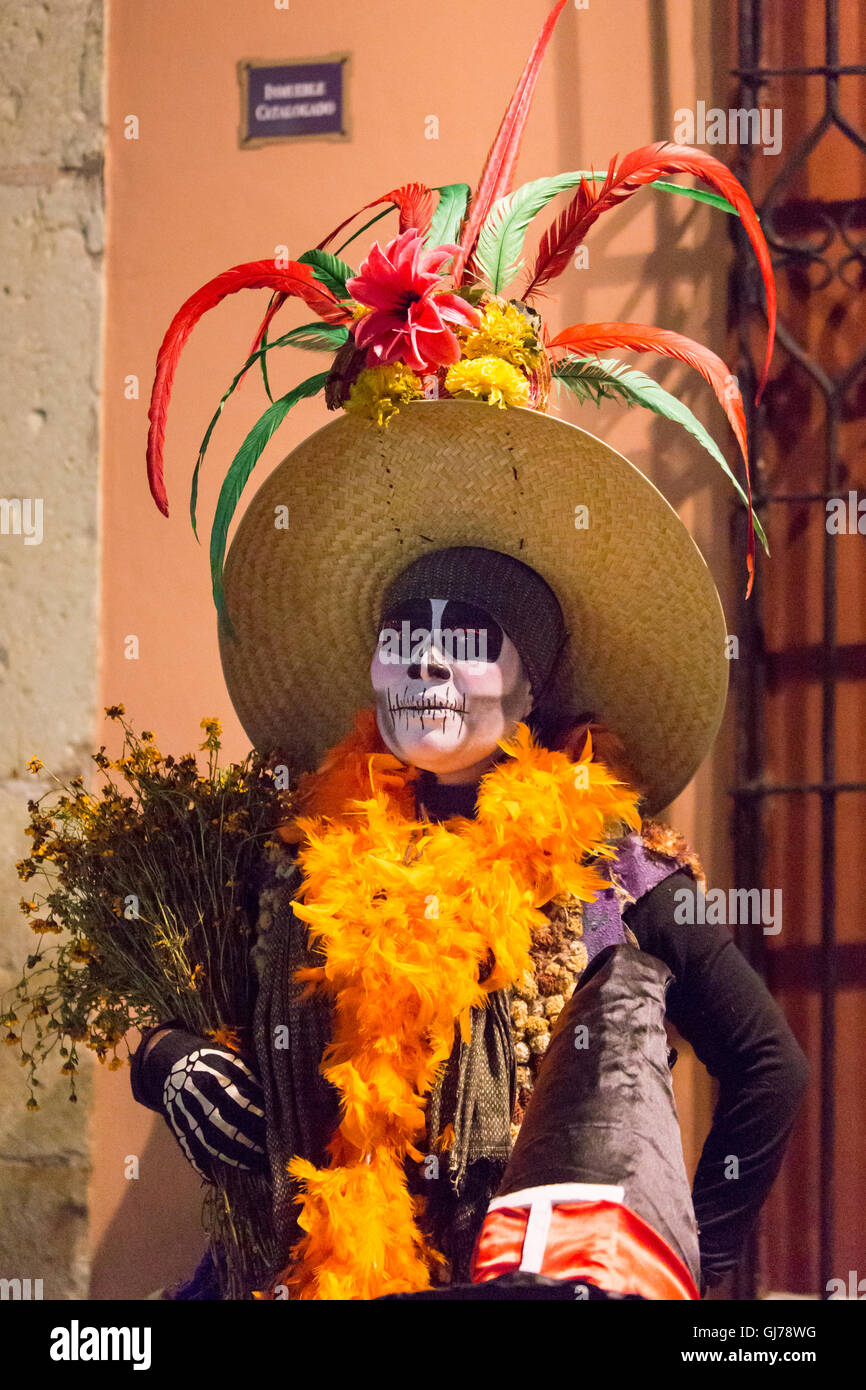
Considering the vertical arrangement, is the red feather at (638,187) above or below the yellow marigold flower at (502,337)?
above

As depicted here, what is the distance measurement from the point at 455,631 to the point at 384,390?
11.7 inches

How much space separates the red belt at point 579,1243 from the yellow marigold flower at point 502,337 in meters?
0.93

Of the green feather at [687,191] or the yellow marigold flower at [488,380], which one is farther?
the green feather at [687,191]

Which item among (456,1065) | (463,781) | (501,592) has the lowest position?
(456,1065)

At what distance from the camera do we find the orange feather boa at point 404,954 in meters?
1.40

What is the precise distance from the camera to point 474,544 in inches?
64.2

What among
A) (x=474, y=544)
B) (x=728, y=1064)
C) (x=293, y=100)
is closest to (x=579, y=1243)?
(x=728, y=1064)

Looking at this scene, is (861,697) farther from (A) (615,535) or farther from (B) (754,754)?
(A) (615,535)

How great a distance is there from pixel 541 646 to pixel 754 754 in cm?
64
